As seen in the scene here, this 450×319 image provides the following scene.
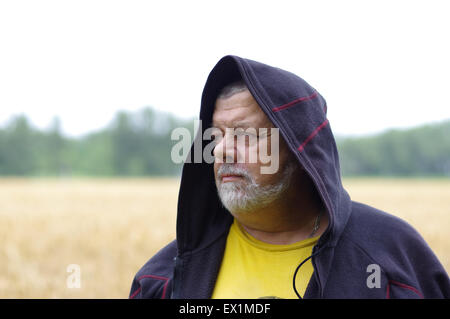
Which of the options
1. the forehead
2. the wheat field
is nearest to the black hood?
the forehead

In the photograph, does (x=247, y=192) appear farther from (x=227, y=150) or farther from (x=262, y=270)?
(x=262, y=270)

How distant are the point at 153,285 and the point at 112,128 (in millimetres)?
67969

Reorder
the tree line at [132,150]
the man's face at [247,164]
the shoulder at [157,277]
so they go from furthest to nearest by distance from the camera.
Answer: the tree line at [132,150], the shoulder at [157,277], the man's face at [247,164]

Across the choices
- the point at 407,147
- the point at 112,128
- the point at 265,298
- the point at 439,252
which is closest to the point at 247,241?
the point at 265,298

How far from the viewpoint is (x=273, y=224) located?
102 inches

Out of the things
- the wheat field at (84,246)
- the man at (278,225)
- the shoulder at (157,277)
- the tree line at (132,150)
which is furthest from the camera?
the tree line at (132,150)

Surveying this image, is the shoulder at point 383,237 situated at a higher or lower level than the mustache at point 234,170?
lower

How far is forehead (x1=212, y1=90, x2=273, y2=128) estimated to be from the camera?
2.55 metres

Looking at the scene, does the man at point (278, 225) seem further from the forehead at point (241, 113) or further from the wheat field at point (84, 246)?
the wheat field at point (84, 246)

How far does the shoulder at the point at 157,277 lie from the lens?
2.64 meters

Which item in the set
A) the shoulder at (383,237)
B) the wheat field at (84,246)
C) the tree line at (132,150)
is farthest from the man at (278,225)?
the tree line at (132,150)

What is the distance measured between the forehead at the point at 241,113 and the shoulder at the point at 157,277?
2.85ft

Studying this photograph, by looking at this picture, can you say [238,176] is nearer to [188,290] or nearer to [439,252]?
[188,290]

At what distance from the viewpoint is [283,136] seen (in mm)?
2367
